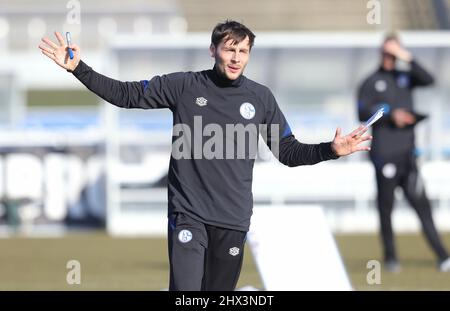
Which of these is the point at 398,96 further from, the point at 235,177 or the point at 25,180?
the point at 25,180

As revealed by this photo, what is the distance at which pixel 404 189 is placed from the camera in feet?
45.4

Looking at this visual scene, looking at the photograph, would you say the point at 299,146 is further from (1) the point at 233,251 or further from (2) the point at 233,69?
(1) the point at 233,251

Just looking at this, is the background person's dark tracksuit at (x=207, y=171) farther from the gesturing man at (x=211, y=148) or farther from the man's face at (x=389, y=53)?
the man's face at (x=389, y=53)

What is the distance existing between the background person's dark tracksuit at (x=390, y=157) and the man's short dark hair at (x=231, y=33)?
661cm

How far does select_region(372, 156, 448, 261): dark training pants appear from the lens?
44.9 ft

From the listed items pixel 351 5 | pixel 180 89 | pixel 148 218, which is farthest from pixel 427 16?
pixel 180 89

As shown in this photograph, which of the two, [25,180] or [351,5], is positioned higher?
[351,5]

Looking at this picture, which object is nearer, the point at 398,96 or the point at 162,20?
the point at 398,96

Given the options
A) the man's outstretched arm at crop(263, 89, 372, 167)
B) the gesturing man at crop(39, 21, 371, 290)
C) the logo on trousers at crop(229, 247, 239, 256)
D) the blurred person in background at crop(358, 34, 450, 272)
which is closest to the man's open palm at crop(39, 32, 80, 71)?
the gesturing man at crop(39, 21, 371, 290)

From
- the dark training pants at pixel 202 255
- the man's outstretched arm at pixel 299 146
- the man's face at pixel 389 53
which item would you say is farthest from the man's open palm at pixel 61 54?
the man's face at pixel 389 53

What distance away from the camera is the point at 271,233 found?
33.2 ft

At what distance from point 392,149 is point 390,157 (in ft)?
0.31

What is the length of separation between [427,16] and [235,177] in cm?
2448

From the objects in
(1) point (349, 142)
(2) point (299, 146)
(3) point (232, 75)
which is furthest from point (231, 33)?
(1) point (349, 142)
